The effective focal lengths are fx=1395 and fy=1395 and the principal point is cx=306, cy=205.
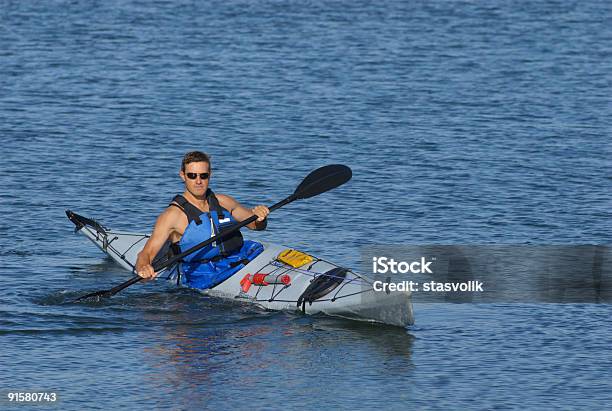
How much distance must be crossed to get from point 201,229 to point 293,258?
0.97 m

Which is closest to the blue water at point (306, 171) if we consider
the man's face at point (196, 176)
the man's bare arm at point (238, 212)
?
the man's bare arm at point (238, 212)

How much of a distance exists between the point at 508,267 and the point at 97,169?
6.77 metres

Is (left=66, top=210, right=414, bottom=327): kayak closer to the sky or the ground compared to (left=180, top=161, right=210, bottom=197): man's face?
closer to the ground

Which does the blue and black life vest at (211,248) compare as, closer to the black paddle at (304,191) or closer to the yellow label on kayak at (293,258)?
the black paddle at (304,191)

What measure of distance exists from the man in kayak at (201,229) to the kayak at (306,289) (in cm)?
12

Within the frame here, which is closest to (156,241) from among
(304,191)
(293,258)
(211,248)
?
(211,248)

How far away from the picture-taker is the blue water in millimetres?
11320

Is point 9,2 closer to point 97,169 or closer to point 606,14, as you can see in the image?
point 606,14

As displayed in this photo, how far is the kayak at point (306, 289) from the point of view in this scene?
12297mm

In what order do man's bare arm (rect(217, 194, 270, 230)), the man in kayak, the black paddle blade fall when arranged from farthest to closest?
1. the black paddle blade
2. man's bare arm (rect(217, 194, 270, 230))
3. the man in kayak

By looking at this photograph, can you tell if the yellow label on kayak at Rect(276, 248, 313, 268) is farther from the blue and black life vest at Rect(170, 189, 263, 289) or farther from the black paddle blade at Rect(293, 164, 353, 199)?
the black paddle blade at Rect(293, 164, 353, 199)

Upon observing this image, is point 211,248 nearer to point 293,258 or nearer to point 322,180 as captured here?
point 293,258

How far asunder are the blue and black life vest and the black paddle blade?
2.66 ft

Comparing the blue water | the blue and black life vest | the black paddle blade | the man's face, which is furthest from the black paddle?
the man's face
